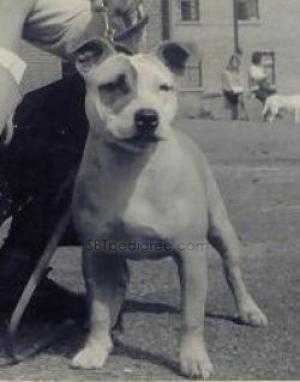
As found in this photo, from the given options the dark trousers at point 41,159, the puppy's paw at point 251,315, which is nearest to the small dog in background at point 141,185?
the dark trousers at point 41,159

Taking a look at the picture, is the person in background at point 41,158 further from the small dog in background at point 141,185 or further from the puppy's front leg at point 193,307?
the puppy's front leg at point 193,307

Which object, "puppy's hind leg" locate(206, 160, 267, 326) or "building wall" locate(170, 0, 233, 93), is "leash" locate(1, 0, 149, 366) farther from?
"building wall" locate(170, 0, 233, 93)

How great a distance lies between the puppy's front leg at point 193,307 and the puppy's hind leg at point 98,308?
276mm

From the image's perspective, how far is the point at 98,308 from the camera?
11.2 feet

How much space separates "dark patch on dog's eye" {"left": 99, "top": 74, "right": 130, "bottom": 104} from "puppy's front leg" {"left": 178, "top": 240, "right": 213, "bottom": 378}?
19.9 inches

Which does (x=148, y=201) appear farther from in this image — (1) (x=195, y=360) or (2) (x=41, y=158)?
(2) (x=41, y=158)

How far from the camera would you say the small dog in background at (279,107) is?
2283 centimetres

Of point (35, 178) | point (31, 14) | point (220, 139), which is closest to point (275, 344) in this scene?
point (35, 178)

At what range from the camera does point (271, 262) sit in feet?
16.7

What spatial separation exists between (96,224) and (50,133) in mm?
635

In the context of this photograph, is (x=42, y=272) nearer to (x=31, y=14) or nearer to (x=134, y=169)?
(x=134, y=169)

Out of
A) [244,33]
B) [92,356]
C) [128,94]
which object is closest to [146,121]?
[128,94]

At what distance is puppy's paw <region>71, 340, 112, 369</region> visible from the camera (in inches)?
131

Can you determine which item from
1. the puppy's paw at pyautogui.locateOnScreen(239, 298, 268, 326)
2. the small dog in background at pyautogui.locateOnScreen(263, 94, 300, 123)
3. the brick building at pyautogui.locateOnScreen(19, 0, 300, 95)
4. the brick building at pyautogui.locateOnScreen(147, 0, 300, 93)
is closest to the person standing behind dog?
the puppy's paw at pyautogui.locateOnScreen(239, 298, 268, 326)
